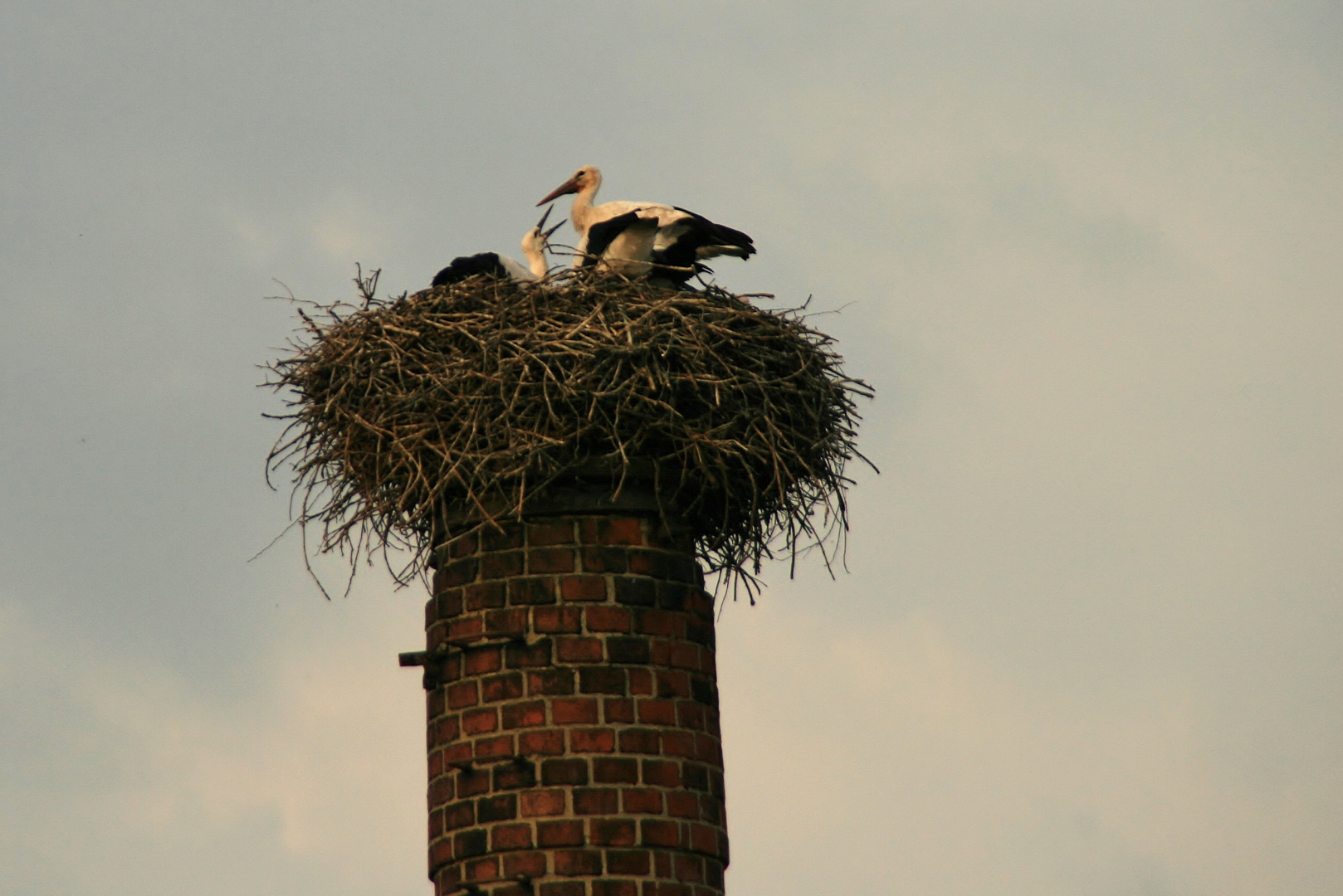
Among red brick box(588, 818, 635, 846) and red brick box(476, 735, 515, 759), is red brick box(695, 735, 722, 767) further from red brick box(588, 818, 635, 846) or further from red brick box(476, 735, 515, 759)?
red brick box(476, 735, 515, 759)

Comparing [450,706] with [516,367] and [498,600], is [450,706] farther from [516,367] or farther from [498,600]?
[516,367]

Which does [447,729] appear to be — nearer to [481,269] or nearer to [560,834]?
[560,834]

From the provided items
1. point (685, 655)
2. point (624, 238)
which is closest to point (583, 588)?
point (685, 655)

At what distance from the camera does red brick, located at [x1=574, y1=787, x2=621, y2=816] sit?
7426 millimetres

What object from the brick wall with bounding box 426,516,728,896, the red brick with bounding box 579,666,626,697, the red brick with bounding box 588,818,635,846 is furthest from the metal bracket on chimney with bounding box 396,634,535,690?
the red brick with bounding box 588,818,635,846

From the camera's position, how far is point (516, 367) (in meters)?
8.11

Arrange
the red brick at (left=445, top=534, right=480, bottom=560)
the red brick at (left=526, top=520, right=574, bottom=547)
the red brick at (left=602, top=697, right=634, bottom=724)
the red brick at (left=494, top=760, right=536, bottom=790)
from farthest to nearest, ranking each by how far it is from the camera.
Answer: the red brick at (left=445, top=534, right=480, bottom=560) → the red brick at (left=526, top=520, right=574, bottom=547) → the red brick at (left=602, top=697, right=634, bottom=724) → the red brick at (left=494, top=760, right=536, bottom=790)

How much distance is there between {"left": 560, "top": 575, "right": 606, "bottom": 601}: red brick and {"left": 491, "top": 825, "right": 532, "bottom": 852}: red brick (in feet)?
3.15

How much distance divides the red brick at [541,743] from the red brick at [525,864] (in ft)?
1.30

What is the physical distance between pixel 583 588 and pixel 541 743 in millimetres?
681

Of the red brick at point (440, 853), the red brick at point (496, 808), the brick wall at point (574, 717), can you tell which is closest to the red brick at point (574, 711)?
the brick wall at point (574, 717)

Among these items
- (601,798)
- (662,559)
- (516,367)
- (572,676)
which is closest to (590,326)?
(516,367)

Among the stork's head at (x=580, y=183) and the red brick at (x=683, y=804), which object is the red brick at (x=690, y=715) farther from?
the stork's head at (x=580, y=183)

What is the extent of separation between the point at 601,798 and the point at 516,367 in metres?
1.88
